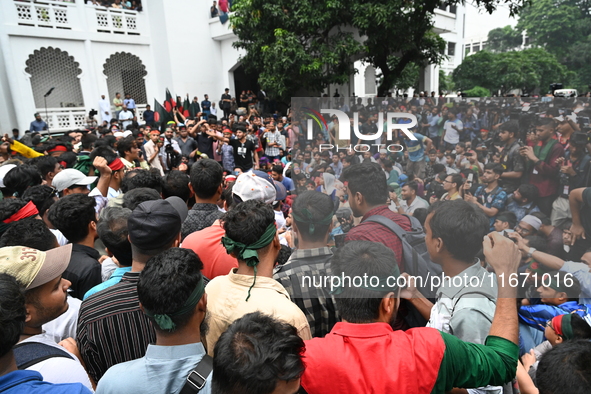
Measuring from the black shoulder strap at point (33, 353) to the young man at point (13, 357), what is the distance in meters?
0.09

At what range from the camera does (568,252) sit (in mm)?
1368

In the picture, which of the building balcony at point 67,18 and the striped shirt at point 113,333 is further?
the building balcony at point 67,18

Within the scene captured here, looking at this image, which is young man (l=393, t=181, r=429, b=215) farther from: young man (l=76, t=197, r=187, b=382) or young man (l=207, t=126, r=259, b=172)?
young man (l=207, t=126, r=259, b=172)

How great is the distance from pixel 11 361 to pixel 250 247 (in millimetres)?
863

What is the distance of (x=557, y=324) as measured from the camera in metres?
1.69

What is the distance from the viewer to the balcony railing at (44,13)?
553 inches

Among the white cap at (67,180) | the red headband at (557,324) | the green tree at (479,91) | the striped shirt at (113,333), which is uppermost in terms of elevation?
the green tree at (479,91)

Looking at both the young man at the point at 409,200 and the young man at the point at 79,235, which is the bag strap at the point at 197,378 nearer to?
the young man at the point at 409,200

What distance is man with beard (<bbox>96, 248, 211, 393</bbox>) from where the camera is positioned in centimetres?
125

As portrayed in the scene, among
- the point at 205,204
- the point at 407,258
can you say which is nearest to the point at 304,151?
the point at 407,258

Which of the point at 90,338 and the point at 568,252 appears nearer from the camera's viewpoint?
the point at 568,252

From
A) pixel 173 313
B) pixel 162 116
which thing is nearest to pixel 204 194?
pixel 173 313

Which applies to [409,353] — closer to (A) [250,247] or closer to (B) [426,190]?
(B) [426,190]

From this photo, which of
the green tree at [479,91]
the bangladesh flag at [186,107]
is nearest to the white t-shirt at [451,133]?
the bangladesh flag at [186,107]
